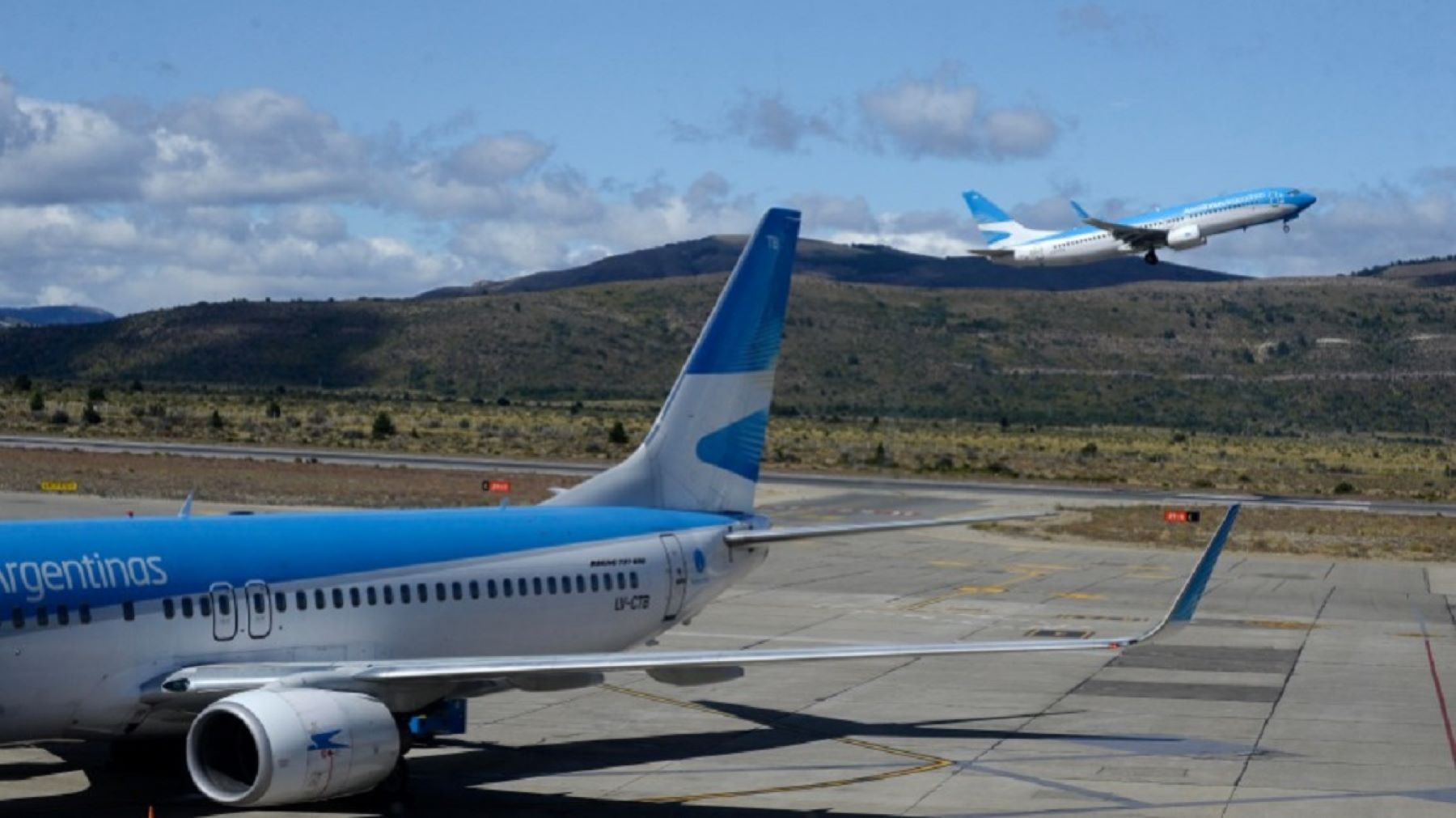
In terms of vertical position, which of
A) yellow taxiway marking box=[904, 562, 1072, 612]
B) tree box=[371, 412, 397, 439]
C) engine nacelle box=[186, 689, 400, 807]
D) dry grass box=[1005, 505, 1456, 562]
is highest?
tree box=[371, 412, 397, 439]

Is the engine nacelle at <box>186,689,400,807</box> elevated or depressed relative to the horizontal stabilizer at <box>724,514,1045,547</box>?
depressed

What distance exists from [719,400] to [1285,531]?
52.5 meters

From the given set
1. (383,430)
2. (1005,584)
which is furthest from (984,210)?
(1005,584)

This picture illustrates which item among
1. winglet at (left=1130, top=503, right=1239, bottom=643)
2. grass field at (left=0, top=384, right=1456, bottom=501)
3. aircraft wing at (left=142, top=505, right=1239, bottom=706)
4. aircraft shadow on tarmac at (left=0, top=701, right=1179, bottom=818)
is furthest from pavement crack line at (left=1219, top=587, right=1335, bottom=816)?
grass field at (left=0, top=384, right=1456, bottom=501)

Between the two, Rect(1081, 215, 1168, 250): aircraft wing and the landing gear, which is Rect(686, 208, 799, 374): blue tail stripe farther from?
Rect(1081, 215, 1168, 250): aircraft wing

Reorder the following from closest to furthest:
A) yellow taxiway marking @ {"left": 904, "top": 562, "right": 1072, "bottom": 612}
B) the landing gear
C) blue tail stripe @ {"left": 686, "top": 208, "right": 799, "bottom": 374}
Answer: the landing gear < blue tail stripe @ {"left": 686, "top": 208, "right": 799, "bottom": 374} < yellow taxiway marking @ {"left": 904, "top": 562, "right": 1072, "bottom": 612}

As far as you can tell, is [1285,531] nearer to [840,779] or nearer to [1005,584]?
[1005,584]

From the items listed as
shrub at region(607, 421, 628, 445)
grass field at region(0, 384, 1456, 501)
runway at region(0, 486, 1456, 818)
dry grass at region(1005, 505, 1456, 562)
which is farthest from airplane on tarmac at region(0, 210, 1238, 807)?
shrub at region(607, 421, 628, 445)

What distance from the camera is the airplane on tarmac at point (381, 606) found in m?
22.3

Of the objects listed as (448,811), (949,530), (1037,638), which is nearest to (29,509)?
(949,530)

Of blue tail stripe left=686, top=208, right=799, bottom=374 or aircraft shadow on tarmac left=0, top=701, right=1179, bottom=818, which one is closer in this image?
aircraft shadow on tarmac left=0, top=701, right=1179, bottom=818

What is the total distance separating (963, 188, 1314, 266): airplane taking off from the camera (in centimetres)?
12794

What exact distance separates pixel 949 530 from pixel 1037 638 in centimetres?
3035

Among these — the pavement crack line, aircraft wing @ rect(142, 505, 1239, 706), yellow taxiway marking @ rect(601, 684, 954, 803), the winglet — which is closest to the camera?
aircraft wing @ rect(142, 505, 1239, 706)
